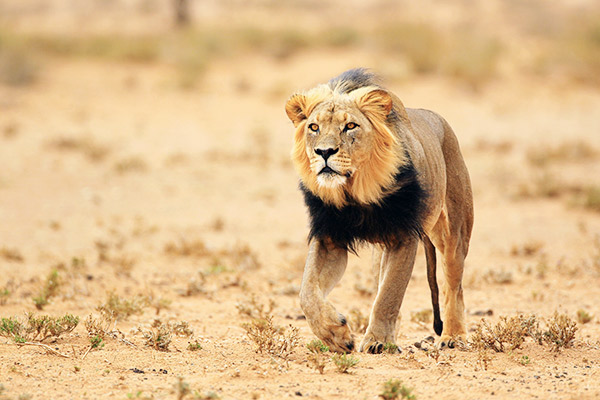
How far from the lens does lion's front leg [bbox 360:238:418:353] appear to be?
16.3 feet

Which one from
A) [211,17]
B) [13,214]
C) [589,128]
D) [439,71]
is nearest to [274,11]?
[211,17]

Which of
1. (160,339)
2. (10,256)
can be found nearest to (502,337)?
(160,339)

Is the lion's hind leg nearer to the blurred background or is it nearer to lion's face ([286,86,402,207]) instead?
lion's face ([286,86,402,207])

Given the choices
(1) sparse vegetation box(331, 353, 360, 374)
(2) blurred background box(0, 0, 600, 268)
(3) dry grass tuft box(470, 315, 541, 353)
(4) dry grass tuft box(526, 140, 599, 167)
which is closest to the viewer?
(1) sparse vegetation box(331, 353, 360, 374)

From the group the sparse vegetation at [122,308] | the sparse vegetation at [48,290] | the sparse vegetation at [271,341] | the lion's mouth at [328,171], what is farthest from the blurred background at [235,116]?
the lion's mouth at [328,171]

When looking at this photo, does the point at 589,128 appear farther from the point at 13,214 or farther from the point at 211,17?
the point at 211,17

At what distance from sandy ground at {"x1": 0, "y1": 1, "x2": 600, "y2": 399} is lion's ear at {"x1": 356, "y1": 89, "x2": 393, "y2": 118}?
5.15 feet

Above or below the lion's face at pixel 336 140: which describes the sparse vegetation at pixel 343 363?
below

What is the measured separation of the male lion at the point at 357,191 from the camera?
15.6 ft

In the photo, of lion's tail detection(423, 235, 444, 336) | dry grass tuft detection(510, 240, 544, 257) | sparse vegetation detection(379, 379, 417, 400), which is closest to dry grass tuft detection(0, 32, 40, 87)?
dry grass tuft detection(510, 240, 544, 257)

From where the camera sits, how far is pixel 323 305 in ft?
15.3

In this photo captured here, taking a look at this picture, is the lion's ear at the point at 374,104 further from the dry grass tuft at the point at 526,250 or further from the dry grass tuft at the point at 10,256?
the dry grass tuft at the point at 10,256

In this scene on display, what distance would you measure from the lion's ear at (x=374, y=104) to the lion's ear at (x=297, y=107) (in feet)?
1.25

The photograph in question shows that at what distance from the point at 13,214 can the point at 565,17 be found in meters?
27.8
